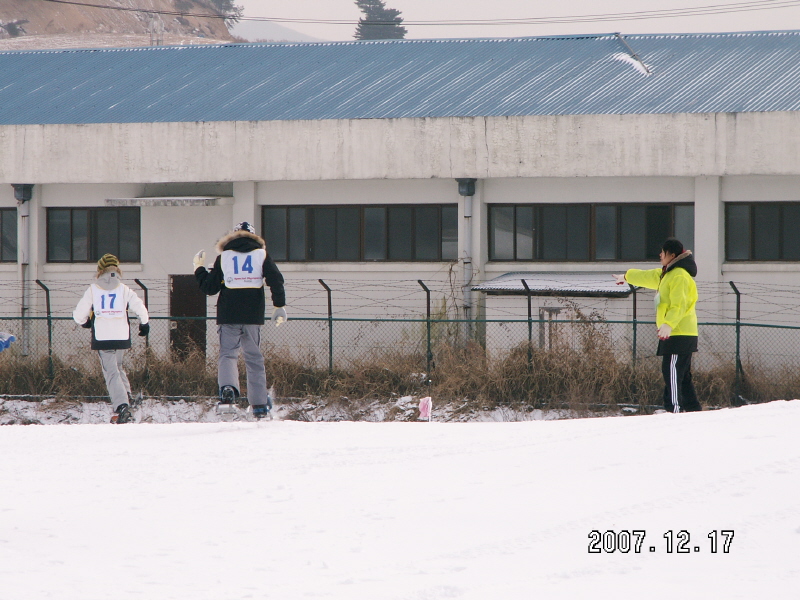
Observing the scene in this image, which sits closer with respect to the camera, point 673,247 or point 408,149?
point 673,247

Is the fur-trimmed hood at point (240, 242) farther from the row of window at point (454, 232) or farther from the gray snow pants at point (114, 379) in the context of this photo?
the row of window at point (454, 232)

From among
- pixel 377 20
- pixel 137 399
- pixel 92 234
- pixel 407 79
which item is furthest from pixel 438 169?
pixel 377 20

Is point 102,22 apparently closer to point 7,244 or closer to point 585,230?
point 7,244

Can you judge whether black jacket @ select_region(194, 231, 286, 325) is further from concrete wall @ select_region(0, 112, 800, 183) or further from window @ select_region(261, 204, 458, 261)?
window @ select_region(261, 204, 458, 261)

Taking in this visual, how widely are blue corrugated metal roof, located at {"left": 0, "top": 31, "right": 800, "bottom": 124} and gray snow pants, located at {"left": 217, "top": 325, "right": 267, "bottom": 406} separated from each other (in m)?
9.83

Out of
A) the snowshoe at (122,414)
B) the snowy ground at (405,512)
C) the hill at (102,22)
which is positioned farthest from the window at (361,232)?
the hill at (102,22)

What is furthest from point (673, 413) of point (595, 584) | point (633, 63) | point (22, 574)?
point (633, 63)

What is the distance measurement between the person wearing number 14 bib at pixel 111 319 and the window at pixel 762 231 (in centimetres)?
1079

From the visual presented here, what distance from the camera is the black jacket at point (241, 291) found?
8.75 m

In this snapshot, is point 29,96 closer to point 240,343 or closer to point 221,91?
point 221,91

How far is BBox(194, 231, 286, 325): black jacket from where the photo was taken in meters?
8.75

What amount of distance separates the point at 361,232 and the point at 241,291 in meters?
9.58

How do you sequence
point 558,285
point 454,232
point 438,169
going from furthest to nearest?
point 454,232
point 438,169
point 558,285

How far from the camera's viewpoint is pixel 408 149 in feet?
56.5
